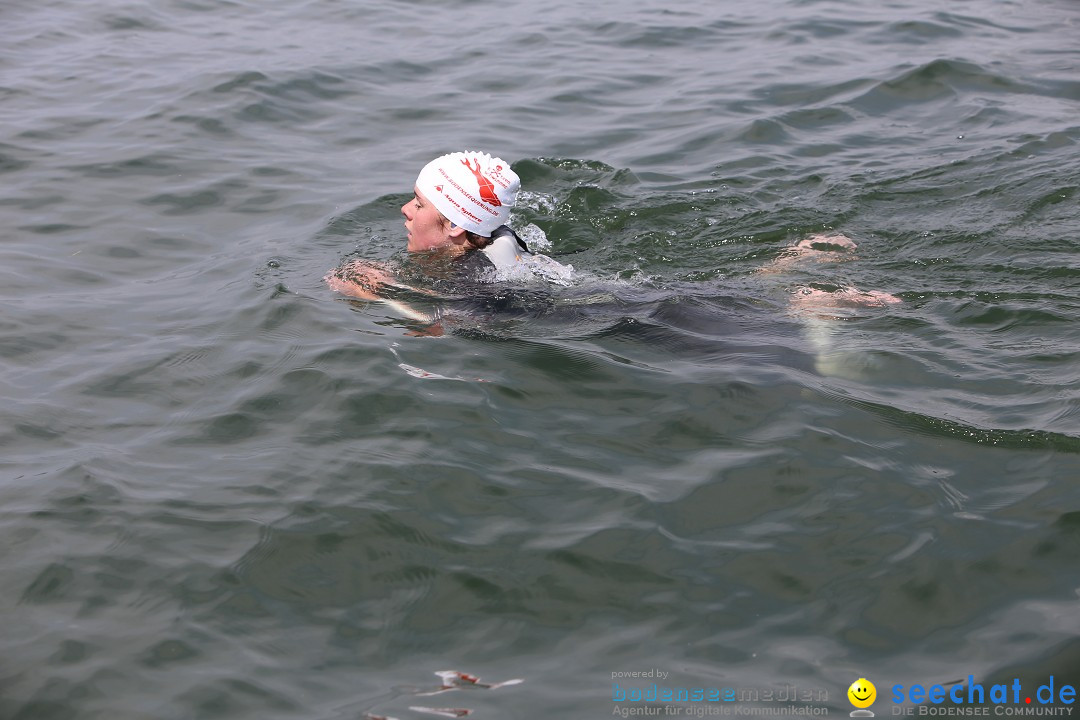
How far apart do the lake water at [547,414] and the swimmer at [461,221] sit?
30 centimetres

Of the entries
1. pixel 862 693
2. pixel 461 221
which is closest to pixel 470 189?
pixel 461 221

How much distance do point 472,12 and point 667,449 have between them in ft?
36.7

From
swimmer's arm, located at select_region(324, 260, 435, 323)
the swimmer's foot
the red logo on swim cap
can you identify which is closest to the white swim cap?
the red logo on swim cap

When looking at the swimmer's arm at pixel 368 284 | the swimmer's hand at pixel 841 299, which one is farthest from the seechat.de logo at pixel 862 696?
the swimmer's arm at pixel 368 284

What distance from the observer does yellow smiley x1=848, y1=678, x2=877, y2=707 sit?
3.71 m

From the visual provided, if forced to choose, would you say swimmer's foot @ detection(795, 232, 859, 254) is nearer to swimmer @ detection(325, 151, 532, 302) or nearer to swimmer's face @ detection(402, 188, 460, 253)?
swimmer @ detection(325, 151, 532, 302)

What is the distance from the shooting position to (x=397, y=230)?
8438mm

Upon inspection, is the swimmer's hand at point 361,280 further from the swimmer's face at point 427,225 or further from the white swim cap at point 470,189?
the white swim cap at point 470,189

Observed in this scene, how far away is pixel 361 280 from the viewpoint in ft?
23.1

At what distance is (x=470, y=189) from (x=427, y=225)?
1.43ft

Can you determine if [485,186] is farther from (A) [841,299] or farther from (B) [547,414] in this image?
(A) [841,299]

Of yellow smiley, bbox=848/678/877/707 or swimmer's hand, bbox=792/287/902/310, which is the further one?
swimmer's hand, bbox=792/287/902/310

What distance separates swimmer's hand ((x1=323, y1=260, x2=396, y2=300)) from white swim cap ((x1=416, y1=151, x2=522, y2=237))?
0.63 meters

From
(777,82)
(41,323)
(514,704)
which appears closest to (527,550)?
(514,704)
